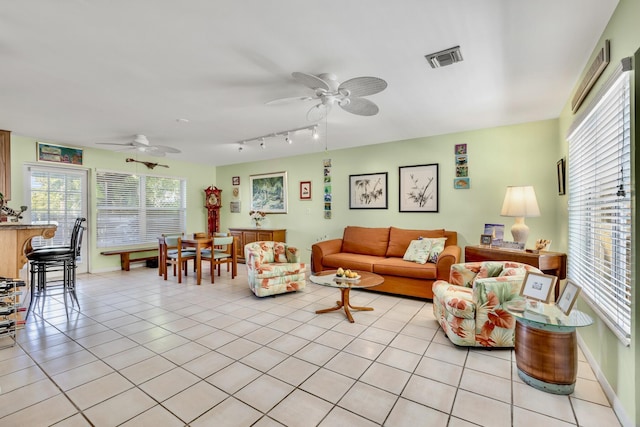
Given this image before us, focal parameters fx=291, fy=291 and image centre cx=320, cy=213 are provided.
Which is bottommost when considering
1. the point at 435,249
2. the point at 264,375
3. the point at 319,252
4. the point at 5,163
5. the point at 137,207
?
the point at 264,375

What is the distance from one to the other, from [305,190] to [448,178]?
2.88m

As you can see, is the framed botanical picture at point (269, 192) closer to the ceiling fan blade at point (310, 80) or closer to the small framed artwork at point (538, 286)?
the ceiling fan blade at point (310, 80)

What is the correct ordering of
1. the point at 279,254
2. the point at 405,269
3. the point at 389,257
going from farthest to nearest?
the point at 389,257 → the point at 279,254 → the point at 405,269

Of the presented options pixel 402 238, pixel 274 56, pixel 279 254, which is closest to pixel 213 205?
pixel 279 254

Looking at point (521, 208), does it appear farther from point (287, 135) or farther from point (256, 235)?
point (256, 235)

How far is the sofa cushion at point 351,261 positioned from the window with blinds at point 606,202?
2.37m

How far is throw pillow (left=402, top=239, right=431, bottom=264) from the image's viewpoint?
422cm

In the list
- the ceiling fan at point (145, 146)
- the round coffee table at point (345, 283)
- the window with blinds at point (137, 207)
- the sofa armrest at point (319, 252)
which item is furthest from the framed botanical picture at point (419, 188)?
the window with blinds at point (137, 207)

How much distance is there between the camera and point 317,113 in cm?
375

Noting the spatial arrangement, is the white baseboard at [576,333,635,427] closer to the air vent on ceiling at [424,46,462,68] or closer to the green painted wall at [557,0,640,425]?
the green painted wall at [557,0,640,425]

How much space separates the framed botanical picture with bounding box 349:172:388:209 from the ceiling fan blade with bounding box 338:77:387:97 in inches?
116

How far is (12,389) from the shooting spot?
6.63 ft

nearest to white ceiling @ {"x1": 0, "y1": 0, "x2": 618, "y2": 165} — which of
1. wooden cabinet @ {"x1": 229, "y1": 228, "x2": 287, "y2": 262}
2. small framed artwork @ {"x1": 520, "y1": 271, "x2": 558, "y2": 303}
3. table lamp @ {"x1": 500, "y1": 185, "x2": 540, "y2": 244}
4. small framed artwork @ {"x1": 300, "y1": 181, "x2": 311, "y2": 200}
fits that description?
table lamp @ {"x1": 500, "y1": 185, "x2": 540, "y2": 244}

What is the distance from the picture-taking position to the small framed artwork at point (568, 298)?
2004 mm
